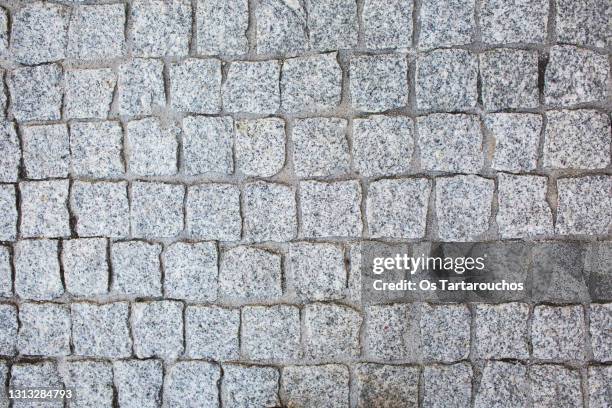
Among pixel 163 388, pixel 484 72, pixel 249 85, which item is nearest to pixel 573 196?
pixel 484 72

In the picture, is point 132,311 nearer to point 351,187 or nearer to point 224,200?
point 224,200

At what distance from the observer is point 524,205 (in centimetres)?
235

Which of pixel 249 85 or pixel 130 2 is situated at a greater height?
pixel 130 2

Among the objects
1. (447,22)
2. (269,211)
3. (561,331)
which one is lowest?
→ (561,331)

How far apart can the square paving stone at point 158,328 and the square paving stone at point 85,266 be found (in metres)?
0.20

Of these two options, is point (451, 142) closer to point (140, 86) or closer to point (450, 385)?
point (450, 385)

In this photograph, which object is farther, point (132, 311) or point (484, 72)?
point (132, 311)

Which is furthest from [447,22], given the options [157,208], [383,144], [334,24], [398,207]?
[157,208]

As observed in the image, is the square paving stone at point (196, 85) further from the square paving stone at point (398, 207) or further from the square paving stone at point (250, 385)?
the square paving stone at point (250, 385)

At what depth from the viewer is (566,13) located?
230cm

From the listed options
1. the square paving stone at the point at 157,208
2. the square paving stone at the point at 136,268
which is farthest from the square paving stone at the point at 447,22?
the square paving stone at the point at 136,268

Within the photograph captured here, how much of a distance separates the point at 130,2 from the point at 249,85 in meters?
0.66

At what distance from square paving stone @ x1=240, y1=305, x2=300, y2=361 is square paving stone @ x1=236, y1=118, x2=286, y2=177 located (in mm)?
608

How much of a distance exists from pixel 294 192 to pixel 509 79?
1.04 m
